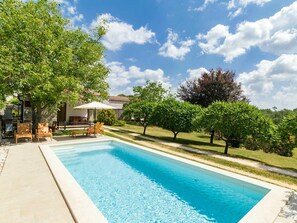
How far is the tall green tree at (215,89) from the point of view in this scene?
28500 mm

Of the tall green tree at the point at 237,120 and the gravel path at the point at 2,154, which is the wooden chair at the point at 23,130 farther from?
the tall green tree at the point at 237,120

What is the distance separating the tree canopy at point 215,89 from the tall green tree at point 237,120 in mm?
13499

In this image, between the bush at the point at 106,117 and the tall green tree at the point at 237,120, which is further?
the bush at the point at 106,117

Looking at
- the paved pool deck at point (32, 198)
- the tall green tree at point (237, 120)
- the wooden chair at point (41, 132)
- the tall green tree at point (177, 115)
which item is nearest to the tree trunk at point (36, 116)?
the wooden chair at point (41, 132)

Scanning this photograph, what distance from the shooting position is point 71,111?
2570 centimetres

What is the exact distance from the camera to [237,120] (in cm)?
1358

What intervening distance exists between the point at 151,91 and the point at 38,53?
30.8m

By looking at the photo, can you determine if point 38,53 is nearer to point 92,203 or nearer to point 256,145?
point 92,203

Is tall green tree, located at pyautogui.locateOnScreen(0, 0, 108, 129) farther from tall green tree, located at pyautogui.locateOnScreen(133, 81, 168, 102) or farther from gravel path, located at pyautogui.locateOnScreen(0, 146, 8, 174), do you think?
tall green tree, located at pyautogui.locateOnScreen(133, 81, 168, 102)

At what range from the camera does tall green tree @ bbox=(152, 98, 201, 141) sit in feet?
58.1

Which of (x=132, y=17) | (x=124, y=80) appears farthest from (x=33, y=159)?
(x=124, y=80)

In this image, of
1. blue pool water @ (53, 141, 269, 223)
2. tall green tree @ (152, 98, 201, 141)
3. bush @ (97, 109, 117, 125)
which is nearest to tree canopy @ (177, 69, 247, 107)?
tall green tree @ (152, 98, 201, 141)

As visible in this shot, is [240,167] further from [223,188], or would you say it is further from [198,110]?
[198,110]

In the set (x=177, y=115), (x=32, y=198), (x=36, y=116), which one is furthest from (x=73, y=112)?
(x=32, y=198)
